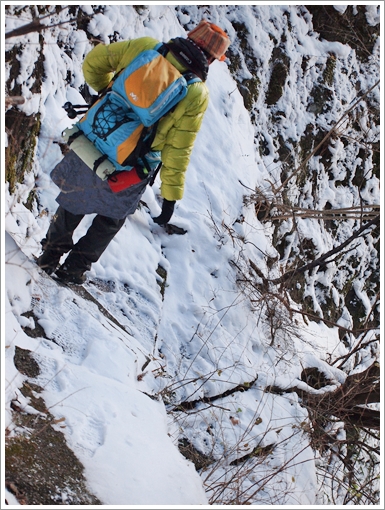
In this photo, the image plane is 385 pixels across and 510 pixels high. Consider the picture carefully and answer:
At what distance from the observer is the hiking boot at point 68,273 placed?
3.36m

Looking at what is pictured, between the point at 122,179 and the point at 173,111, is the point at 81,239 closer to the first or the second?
the point at 122,179

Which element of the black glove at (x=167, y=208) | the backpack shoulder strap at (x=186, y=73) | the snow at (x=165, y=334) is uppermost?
the backpack shoulder strap at (x=186, y=73)

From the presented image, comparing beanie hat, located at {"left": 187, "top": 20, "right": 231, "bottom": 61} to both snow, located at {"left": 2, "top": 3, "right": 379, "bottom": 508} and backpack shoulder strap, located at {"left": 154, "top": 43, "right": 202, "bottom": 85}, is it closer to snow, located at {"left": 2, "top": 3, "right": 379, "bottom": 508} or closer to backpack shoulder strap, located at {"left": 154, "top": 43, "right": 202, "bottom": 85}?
backpack shoulder strap, located at {"left": 154, "top": 43, "right": 202, "bottom": 85}

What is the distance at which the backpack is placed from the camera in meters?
2.57

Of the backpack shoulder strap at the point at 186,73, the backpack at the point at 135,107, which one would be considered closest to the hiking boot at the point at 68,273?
the backpack at the point at 135,107

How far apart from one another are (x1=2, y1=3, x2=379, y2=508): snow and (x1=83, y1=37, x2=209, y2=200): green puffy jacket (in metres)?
0.69

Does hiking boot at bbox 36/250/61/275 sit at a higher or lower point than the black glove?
lower

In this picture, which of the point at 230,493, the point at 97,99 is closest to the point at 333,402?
the point at 230,493

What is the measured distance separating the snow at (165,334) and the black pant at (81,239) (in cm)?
15

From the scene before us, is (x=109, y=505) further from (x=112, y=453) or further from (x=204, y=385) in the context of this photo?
(x=204, y=385)

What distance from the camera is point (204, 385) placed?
3.83 meters

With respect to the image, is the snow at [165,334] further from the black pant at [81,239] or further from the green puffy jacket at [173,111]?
the green puffy jacket at [173,111]

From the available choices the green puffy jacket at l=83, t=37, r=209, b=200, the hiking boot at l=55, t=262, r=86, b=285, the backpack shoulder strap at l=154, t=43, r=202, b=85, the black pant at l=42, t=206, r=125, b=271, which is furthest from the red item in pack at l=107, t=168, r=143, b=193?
the hiking boot at l=55, t=262, r=86, b=285

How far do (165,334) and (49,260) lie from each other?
4.25ft
